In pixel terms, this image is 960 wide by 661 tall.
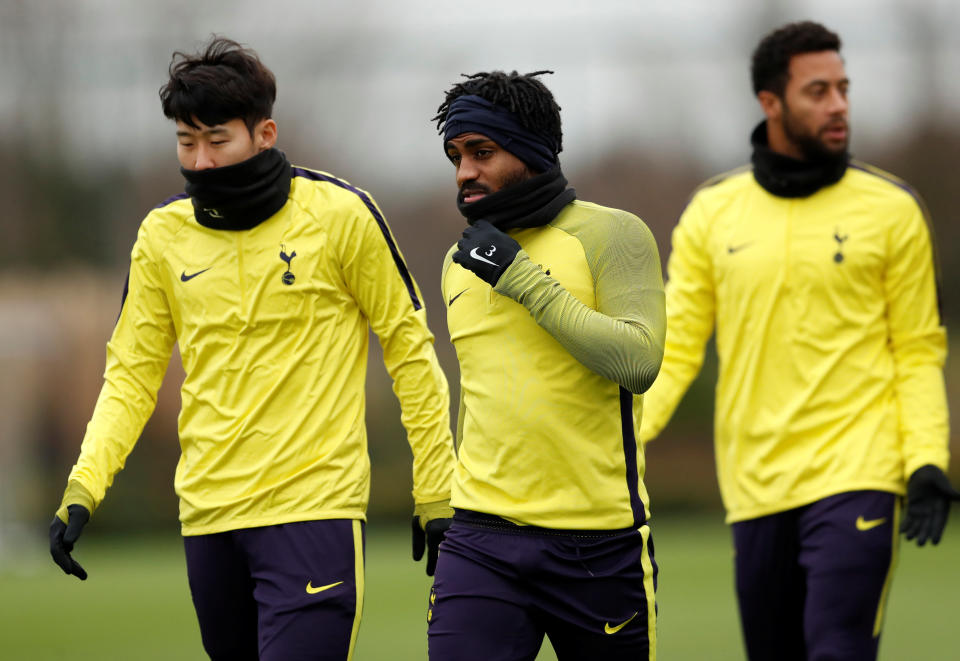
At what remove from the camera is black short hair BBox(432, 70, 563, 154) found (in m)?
4.28

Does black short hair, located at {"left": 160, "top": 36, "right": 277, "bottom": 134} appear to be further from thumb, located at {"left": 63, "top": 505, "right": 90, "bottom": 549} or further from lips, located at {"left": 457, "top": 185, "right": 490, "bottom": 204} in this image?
thumb, located at {"left": 63, "top": 505, "right": 90, "bottom": 549}

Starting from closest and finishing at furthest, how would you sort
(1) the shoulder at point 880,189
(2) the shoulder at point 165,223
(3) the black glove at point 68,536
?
(3) the black glove at point 68,536 → (2) the shoulder at point 165,223 → (1) the shoulder at point 880,189

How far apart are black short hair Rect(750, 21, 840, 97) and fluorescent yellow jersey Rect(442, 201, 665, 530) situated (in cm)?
168

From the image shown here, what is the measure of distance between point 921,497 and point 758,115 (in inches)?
497

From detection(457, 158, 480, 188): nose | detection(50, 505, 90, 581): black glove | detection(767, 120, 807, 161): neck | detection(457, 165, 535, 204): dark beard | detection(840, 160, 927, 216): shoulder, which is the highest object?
detection(457, 158, 480, 188): nose

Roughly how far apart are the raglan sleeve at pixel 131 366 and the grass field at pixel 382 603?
4.78m

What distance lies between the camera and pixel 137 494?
1670 cm

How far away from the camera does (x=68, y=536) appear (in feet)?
15.1

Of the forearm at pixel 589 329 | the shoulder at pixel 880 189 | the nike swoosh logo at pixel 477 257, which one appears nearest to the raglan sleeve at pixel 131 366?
the nike swoosh logo at pixel 477 257

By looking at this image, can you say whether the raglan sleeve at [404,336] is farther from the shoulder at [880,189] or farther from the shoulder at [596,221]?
the shoulder at [880,189]

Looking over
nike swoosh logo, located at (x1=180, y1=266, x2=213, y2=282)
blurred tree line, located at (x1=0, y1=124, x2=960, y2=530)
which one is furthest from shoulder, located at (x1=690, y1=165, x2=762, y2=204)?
blurred tree line, located at (x1=0, y1=124, x2=960, y2=530)

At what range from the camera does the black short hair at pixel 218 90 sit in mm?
4676

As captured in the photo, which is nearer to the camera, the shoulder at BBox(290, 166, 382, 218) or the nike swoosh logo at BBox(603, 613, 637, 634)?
the nike swoosh logo at BBox(603, 613, 637, 634)

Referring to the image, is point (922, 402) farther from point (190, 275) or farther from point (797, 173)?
point (190, 275)
